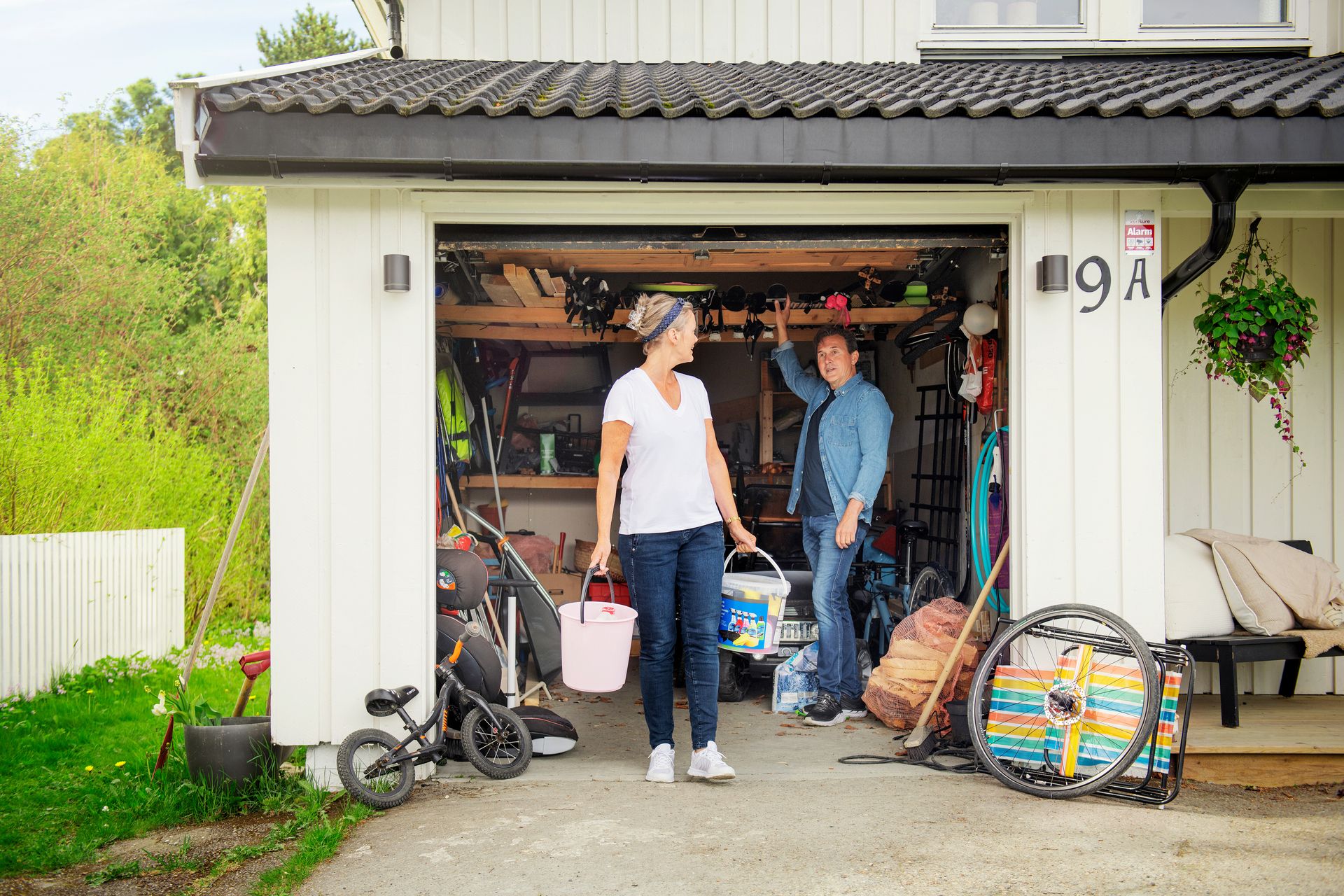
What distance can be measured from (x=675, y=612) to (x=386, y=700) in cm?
124

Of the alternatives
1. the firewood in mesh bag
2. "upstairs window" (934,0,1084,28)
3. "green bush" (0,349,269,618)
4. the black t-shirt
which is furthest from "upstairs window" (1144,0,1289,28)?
"green bush" (0,349,269,618)

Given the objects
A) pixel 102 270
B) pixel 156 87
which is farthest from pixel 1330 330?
pixel 156 87

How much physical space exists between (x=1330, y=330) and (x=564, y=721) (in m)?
4.65

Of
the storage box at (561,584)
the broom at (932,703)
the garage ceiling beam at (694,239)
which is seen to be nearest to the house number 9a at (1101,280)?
the garage ceiling beam at (694,239)

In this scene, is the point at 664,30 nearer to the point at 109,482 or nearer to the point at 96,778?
the point at 96,778

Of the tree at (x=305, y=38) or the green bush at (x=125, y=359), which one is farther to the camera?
the tree at (x=305, y=38)

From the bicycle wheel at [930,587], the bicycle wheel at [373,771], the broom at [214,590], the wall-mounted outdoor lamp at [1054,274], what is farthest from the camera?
the bicycle wheel at [930,587]

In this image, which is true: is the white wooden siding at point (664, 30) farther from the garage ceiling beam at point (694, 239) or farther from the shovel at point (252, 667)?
the shovel at point (252, 667)

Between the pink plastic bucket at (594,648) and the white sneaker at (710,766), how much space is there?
1.46 ft

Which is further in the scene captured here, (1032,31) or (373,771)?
(1032,31)

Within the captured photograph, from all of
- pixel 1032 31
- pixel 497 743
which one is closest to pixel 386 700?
pixel 497 743

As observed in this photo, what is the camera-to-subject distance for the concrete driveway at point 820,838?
127 inches

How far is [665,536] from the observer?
4.28m

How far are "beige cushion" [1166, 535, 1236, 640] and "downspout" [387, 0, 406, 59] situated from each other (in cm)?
556
